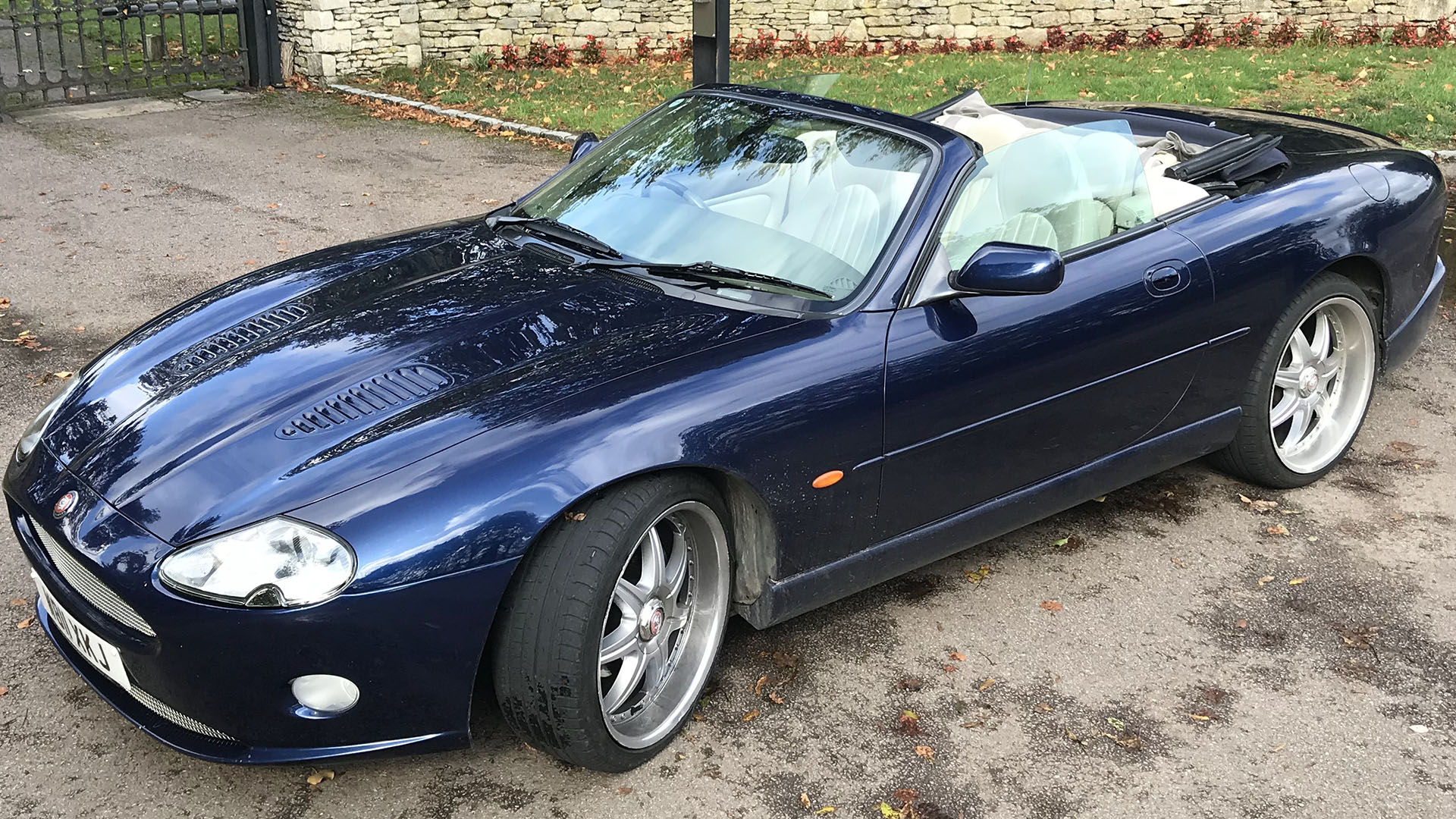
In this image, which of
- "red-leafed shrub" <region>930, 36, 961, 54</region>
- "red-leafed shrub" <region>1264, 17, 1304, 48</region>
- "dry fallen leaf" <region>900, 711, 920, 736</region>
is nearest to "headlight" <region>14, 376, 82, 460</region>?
"dry fallen leaf" <region>900, 711, 920, 736</region>

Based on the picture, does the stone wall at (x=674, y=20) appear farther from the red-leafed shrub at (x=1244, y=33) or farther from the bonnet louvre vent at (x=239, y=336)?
the bonnet louvre vent at (x=239, y=336)

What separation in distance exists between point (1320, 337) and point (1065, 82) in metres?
9.83

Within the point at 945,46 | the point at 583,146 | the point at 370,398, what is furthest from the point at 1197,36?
the point at 370,398

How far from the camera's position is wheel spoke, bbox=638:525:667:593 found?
3096mm

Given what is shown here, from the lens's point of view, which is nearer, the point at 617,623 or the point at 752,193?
the point at 617,623

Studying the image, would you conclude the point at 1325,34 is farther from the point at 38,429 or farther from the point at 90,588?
the point at 90,588

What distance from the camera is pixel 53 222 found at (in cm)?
805

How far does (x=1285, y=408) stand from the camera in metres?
4.68

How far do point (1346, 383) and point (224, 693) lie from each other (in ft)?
13.5

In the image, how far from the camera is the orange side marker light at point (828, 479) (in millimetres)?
3234

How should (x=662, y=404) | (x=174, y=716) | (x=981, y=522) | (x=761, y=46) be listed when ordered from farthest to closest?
(x=761, y=46) → (x=981, y=522) → (x=662, y=404) → (x=174, y=716)

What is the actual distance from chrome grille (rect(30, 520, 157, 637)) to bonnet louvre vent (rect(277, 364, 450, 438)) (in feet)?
1.62

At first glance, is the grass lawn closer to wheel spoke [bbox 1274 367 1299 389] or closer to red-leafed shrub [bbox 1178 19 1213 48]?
red-leafed shrub [bbox 1178 19 1213 48]

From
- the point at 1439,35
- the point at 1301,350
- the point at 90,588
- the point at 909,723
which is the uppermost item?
the point at 1439,35
